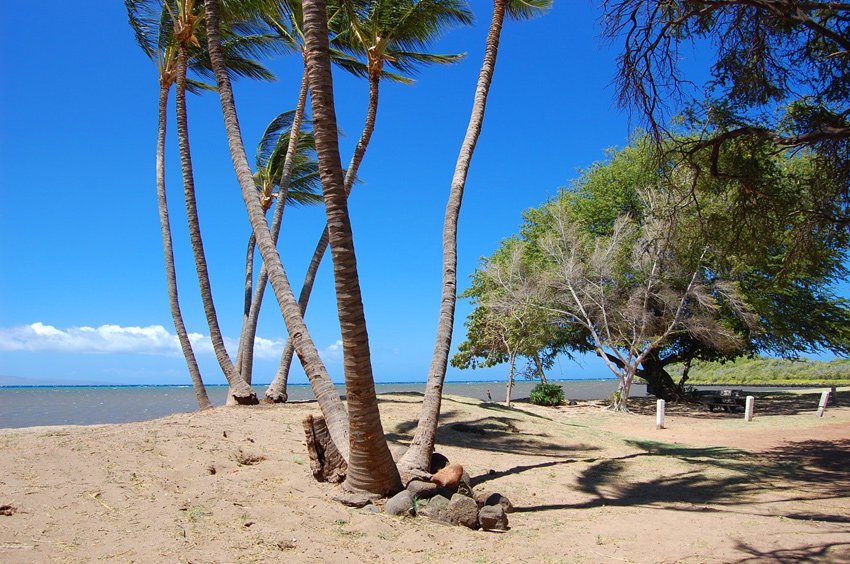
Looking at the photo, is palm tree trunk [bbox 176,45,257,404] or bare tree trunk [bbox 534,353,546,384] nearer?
palm tree trunk [bbox 176,45,257,404]

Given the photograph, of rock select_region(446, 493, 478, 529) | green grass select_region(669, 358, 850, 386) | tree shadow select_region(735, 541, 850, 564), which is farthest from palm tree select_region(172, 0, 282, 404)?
green grass select_region(669, 358, 850, 386)

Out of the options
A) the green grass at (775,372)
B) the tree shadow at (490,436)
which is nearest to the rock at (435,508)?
the tree shadow at (490,436)

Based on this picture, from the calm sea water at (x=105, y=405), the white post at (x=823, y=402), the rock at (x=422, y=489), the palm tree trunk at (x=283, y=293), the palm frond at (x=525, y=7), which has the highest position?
the palm frond at (x=525, y=7)

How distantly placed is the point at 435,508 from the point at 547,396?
20837mm

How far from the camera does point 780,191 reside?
34.9 ft

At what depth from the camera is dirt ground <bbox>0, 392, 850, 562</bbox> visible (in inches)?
202

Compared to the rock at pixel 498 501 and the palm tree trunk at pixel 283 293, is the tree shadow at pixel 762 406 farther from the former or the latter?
the palm tree trunk at pixel 283 293

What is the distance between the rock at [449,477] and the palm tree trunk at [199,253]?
21.8ft

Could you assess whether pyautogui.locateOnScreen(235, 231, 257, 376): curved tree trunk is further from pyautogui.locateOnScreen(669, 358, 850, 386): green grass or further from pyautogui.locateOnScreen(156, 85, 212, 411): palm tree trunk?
pyautogui.locateOnScreen(669, 358, 850, 386): green grass

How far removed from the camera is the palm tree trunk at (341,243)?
243 inches

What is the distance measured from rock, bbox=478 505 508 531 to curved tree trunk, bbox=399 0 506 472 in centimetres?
130

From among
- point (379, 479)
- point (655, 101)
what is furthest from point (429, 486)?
point (655, 101)

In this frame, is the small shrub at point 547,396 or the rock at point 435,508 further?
the small shrub at point 547,396

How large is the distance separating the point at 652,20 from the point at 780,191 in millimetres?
4064
